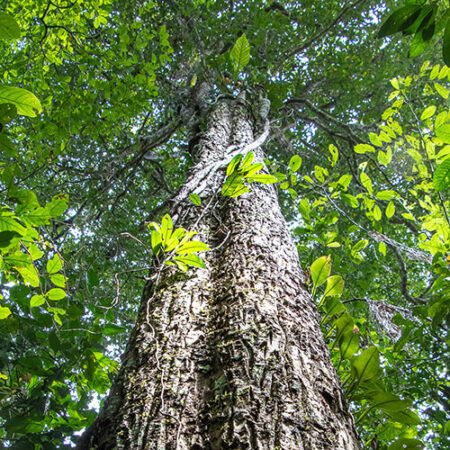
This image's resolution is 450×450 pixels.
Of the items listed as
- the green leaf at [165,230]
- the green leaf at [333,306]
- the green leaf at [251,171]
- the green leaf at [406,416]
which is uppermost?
the green leaf at [251,171]

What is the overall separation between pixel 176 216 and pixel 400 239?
178 inches

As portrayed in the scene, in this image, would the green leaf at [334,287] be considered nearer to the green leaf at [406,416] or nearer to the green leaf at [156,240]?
the green leaf at [406,416]

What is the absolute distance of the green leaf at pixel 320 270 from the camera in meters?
1.26

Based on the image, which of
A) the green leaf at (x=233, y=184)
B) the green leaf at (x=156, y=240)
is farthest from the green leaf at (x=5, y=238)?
the green leaf at (x=233, y=184)

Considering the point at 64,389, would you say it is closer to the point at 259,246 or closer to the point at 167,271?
the point at 167,271

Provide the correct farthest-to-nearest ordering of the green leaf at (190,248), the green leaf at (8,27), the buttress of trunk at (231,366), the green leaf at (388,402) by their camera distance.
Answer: the green leaf at (190,248) → the green leaf at (388,402) → the green leaf at (8,27) → the buttress of trunk at (231,366)

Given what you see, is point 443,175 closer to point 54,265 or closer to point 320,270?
point 320,270

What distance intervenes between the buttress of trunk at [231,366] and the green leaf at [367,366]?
13cm

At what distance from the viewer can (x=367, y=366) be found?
98 cm

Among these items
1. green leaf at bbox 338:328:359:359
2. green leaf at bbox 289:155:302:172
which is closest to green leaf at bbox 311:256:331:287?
green leaf at bbox 338:328:359:359

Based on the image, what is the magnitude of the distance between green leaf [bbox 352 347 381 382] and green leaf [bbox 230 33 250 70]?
222 cm

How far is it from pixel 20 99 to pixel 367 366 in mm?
1285

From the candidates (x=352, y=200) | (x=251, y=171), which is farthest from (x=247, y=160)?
(x=352, y=200)

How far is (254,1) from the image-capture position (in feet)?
12.0
